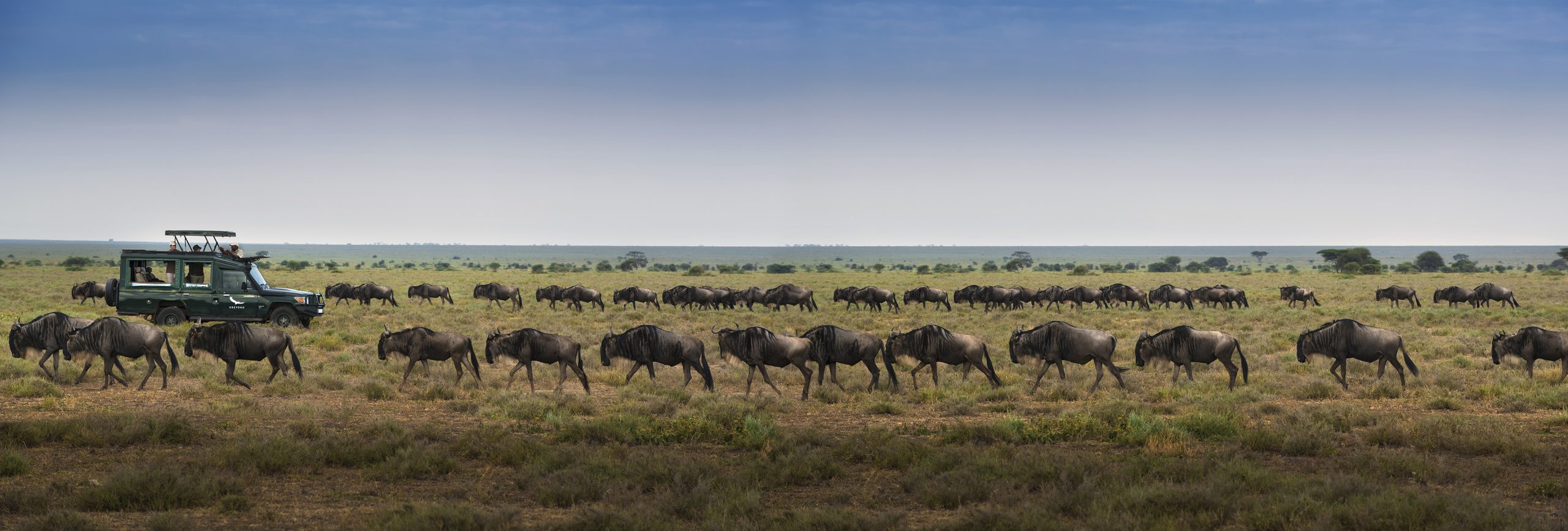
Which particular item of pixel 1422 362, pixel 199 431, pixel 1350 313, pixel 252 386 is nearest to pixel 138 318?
pixel 252 386

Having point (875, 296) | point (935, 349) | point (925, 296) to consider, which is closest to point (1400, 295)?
point (925, 296)

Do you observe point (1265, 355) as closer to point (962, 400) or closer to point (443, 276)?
point (962, 400)

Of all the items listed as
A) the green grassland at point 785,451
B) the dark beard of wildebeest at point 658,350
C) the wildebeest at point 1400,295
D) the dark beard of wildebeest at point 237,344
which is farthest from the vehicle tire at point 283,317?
the wildebeest at point 1400,295

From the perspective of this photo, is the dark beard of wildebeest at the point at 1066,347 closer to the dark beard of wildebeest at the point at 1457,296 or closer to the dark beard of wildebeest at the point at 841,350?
the dark beard of wildebeest at the point at 841,350

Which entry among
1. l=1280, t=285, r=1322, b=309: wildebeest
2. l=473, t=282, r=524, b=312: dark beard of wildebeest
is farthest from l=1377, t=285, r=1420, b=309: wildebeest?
l=473, t=282, r=524, b=312: dark beard of wildebeest

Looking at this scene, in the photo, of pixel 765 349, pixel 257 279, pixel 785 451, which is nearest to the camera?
pixel 785 451

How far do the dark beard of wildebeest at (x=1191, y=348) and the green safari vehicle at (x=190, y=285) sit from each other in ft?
74.1

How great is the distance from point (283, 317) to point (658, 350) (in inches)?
617

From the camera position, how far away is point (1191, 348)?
57.9 feet

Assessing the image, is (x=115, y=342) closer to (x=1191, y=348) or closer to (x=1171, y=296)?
(x=1191, y=348)

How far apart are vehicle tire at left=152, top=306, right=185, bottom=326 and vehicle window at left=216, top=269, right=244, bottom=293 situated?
1.10 meters

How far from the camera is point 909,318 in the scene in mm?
37094

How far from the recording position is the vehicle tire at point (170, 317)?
25375 mm

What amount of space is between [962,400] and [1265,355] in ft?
39.6
